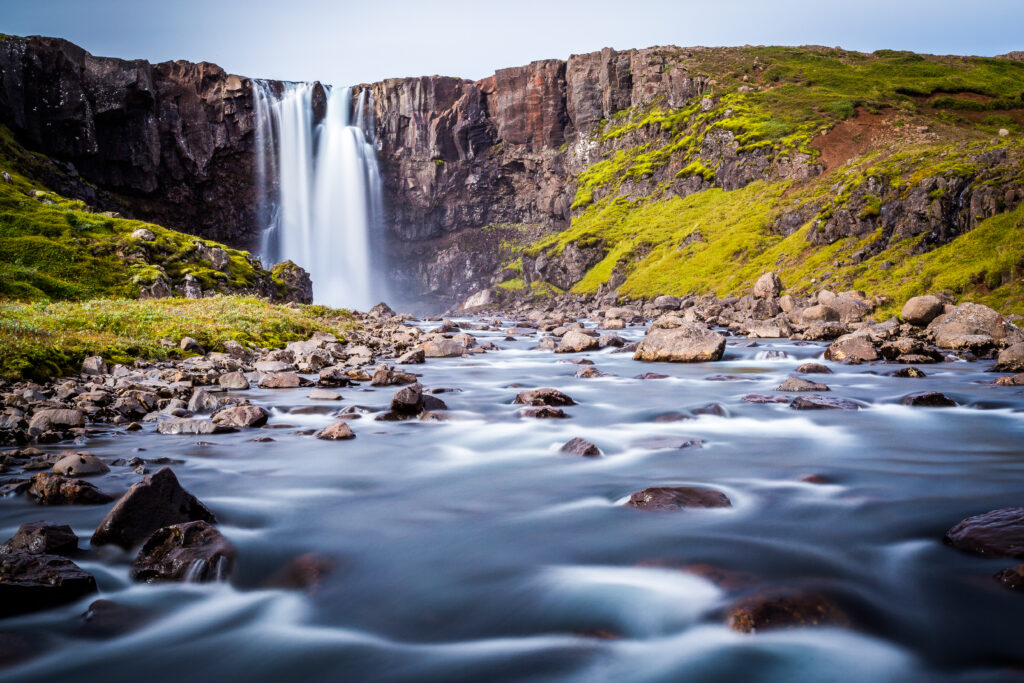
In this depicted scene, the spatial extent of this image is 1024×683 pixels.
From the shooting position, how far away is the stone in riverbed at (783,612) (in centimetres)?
385

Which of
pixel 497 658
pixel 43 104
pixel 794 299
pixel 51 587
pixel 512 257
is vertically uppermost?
pixel 43 104

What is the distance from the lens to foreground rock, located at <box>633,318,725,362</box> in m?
20.4

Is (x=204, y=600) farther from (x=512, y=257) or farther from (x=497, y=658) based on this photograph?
(x=512, y=257)

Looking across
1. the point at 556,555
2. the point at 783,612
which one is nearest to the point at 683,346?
the point at 556,555

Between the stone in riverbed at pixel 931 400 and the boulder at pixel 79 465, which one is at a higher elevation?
the boulder at pixel 79 465

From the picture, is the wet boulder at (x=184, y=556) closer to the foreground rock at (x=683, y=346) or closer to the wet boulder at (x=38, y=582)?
the wet boulder at (x=38, y=582)

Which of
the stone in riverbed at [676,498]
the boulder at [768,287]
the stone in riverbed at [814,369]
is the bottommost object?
the stone in riverbed at [676,498]

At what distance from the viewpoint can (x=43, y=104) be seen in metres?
72.4

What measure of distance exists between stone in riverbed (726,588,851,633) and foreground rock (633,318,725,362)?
660 inches

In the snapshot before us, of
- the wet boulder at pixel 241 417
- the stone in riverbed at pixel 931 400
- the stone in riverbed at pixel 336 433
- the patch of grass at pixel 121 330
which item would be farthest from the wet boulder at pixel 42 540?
the stone in riverbed at pixel 931 400

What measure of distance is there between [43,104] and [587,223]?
244ft

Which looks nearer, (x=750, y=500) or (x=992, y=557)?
(x=992, y=557)

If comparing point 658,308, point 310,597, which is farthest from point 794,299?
point 310,597

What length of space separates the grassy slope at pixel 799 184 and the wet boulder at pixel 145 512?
28046 mm
